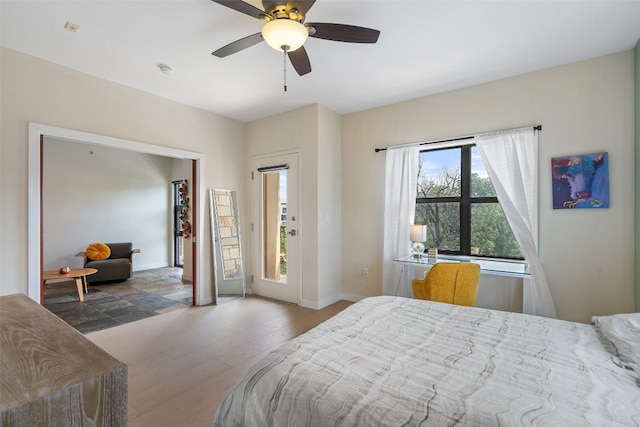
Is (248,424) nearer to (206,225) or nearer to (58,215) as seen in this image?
(206,225)

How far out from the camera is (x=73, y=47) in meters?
2.73

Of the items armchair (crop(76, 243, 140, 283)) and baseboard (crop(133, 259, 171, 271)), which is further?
baseboard (crop(133, 259, 171, 271))

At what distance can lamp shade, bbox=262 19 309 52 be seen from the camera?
6.34 feet

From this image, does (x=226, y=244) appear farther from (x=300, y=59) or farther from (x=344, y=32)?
(x=344, y=32)

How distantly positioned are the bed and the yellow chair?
114cm

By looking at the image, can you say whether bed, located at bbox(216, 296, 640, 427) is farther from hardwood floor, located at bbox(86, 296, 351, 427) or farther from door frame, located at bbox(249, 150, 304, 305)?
door frame, located at bbox(249, 150, 304, 305)

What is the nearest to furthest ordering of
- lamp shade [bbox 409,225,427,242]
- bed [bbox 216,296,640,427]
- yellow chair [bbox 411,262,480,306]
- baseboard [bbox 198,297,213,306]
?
bed [bbox 216,296,640,427] → yellow chair [bbox 411,262,480,306] → lamp shade [bbox 409,225,427,242] → baseboard [bbox 198,297,213,306]

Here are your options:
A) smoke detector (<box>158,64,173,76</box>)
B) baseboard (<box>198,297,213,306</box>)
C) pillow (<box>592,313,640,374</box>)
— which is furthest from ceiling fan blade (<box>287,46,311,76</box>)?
baseboard (<box>198,297,213,306</box>)

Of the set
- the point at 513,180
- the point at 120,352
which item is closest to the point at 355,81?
the point at 513,180

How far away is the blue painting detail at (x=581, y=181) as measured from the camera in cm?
282

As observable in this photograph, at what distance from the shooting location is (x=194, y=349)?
290 cm

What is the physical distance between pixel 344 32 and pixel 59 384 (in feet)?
7.49

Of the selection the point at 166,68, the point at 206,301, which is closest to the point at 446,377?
the point at 166,68

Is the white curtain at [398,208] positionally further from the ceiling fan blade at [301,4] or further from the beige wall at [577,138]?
the ceiling fan blade at [301,4]
